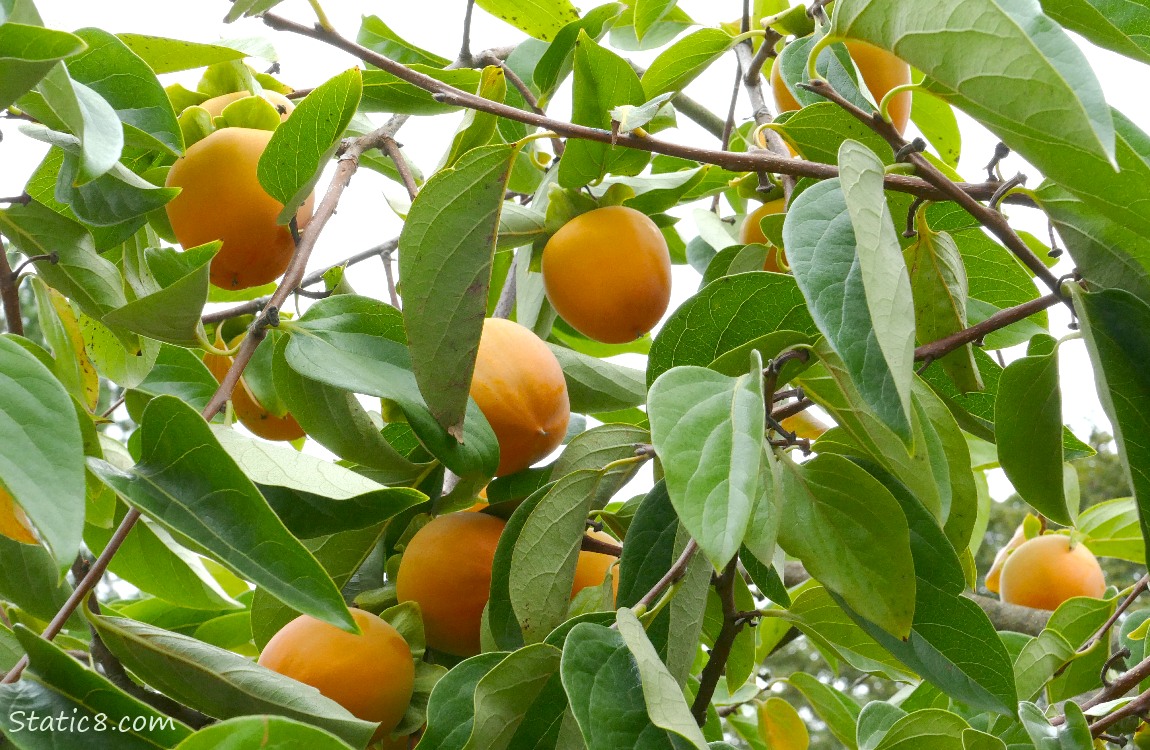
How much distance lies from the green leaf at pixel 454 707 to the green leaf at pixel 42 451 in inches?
9.9

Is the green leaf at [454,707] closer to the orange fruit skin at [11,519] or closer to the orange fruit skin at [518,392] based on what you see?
the orange fruit skin at [518,392]

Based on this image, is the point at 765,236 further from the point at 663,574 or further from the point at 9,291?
the point at 9,291

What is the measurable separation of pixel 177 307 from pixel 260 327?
0.08 metres

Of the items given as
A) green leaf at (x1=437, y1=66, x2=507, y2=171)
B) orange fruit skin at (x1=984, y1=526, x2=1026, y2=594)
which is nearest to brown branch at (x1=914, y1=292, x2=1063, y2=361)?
green leaf at (x1=437, y1=66, x2=507, y2=171)

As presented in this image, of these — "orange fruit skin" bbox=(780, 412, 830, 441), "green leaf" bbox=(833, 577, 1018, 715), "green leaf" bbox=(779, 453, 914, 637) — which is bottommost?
"orange fruit skin" bbox=(780, 412, 830, 441)

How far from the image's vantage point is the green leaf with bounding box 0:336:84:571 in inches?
17.8

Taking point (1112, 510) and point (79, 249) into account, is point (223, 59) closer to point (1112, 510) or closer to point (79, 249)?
point (79, 249)

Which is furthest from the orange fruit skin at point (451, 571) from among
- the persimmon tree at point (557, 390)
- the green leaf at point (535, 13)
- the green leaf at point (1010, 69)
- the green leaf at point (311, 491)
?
the green leaf at point (535, 13)

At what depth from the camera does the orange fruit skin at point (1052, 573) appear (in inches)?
54.2

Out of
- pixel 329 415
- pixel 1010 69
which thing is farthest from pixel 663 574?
pixel 1010 69

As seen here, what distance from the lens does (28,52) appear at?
1.65 feet

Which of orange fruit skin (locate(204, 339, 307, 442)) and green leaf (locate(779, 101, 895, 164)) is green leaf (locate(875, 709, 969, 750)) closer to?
green leaf (locate(779, 101, 895, 164))

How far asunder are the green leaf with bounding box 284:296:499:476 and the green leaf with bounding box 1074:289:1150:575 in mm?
384

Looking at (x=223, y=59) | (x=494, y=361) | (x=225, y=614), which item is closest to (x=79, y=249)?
(x=223, y=59)
